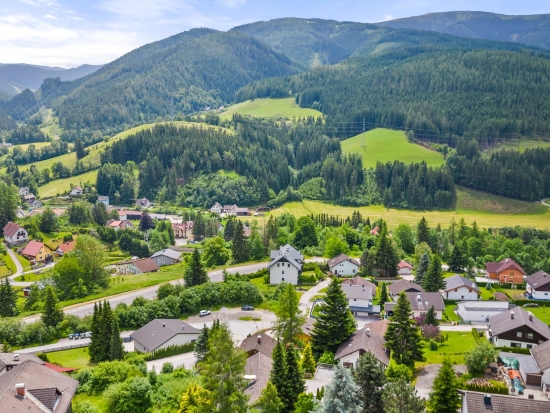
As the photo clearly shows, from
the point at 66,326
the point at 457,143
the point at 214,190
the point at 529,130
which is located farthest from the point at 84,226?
the point at 529,130

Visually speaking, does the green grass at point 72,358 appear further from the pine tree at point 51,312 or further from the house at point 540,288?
the house at point 540,288

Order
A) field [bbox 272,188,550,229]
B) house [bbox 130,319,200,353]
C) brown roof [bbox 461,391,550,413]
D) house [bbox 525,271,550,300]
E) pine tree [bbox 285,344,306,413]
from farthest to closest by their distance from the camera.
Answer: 1. field [bbox 272,188,550,229]
2. house [bbox 525,271,550,300]
3. house [bbox 130,319,200,353]
4. pine tree [bbox 285,344,306,413]
5. brown roof [bbox 461,391,550,413]

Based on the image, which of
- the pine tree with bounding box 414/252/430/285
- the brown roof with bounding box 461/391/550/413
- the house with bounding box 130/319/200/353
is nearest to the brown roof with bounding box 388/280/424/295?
the pine tree with bounding box 414/252/430/285

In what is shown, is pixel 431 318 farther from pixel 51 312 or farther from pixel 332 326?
pixel 51 312

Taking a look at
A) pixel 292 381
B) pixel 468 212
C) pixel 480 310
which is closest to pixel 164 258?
pixel 480 310

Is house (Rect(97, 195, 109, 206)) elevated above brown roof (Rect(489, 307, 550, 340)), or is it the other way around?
brown roof (Rect(489, 307, 550, 340))

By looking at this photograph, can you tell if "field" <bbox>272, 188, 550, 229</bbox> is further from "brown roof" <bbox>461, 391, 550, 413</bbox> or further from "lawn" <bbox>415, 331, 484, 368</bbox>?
"brown roof" <bbox>461, 391, 550, 413</bbox>

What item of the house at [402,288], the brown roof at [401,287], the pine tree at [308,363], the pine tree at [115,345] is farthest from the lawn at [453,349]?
the pine tree at [115,345]
